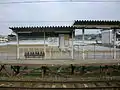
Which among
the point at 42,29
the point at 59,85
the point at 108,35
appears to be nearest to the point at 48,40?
the point at 42,29

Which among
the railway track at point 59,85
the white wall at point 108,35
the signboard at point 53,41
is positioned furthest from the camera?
the white wall at point 108,35

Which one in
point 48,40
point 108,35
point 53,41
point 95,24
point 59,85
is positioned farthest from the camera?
point 108,35

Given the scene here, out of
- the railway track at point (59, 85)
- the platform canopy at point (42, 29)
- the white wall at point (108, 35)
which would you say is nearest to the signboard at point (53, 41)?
the platform canopy at point (42, 29)

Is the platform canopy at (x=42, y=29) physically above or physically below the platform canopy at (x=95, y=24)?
below

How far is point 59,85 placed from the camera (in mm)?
14703

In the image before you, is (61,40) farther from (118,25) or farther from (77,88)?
(77,88)

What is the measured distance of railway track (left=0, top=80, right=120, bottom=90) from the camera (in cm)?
1363

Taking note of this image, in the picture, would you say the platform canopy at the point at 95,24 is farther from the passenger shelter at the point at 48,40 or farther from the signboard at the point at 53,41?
the signboard at the point at 53,41

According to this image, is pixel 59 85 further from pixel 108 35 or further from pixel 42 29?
pixel 108 35

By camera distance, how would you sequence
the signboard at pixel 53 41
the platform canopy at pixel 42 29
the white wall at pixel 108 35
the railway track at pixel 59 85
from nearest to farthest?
the railway track at pixel 59 85
the platform canopy at pixel 42 29
the signboard at pixel 53 41
the white wall at pixel 108 35

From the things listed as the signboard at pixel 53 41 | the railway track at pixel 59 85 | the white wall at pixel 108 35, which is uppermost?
the white wall at pixel 108 35

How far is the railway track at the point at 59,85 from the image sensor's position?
1363 centimetres

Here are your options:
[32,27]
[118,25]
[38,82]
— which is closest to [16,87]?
[38,82]

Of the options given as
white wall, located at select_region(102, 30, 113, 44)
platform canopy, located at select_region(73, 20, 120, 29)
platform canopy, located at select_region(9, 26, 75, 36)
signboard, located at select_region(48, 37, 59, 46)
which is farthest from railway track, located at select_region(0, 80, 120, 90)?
white wall, located at select_region(102, 30, 113, 44)
